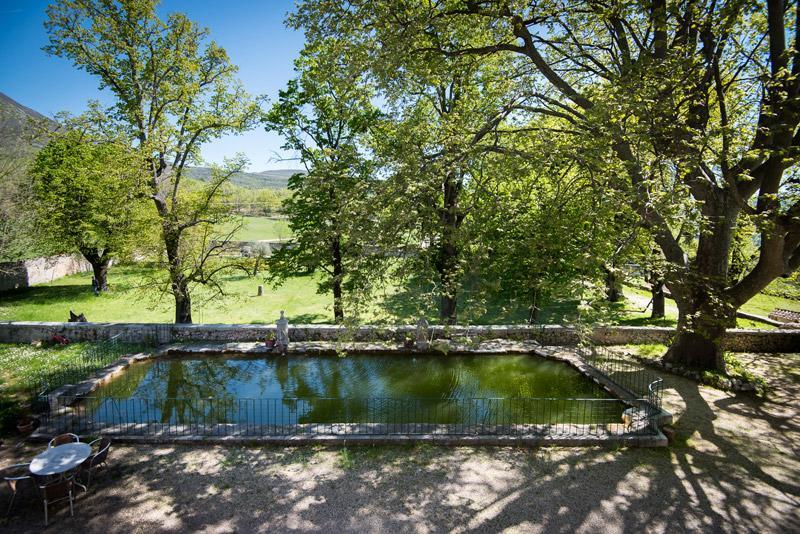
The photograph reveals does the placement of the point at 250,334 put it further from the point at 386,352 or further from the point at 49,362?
the point at 49,362

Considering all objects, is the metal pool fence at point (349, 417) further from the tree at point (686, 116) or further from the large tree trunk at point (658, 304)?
the large tree trunk at point (658, 304)

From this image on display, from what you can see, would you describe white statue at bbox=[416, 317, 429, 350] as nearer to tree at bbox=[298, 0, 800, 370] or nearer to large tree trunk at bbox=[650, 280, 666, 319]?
tree at bbox=[298, 0, 800, 370]

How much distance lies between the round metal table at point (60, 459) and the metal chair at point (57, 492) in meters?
0.19

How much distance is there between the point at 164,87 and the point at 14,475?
558 inches

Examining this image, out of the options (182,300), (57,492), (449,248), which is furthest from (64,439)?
(449,248)

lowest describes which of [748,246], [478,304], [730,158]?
[478,304]

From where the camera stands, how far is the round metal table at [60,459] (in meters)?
7.55

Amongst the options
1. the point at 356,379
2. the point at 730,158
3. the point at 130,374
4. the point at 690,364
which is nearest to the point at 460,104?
the point at 730,158

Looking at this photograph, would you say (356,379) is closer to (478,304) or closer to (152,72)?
(478,304)

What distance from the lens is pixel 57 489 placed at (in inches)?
295

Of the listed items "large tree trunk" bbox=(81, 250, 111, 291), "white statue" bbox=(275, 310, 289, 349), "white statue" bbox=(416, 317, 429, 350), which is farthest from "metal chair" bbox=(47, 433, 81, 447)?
"large tree trunk" bbox=(81, 250, 111, 291)

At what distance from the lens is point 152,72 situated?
17.2 metres

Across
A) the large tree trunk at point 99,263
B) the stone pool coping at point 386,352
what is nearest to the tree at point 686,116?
the stone pool coping at point 386,352

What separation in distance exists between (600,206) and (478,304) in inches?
134
